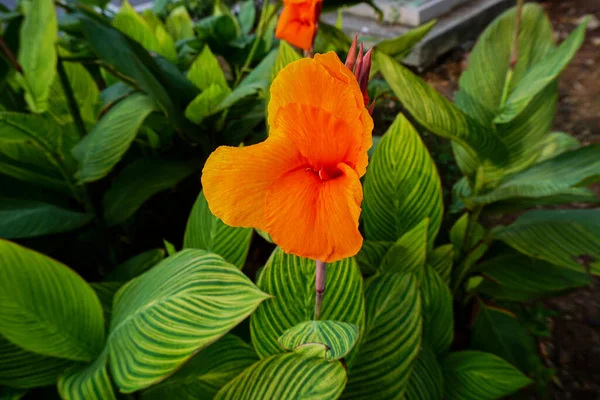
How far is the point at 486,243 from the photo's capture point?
1155mm

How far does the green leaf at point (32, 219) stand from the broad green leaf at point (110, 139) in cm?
9

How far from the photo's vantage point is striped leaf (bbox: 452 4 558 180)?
108cm

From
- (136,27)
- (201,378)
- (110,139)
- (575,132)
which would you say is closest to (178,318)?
(201,378)

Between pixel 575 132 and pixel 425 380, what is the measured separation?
159 cm

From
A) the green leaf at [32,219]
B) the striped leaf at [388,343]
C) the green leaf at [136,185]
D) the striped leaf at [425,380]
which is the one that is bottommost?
Result: the striped leaf at [425,380]

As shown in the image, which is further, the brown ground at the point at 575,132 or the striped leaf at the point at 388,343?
the brown ground at the point at 575,132

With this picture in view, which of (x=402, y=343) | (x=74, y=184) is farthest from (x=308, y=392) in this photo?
(x=74, y=184)

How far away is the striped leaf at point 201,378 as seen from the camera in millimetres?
792

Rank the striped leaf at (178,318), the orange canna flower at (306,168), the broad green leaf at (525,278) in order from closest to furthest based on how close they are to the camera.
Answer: the orange canna flower at (306,168) → the striped leaf at (178,318) → the broad green leaf at (525,278)

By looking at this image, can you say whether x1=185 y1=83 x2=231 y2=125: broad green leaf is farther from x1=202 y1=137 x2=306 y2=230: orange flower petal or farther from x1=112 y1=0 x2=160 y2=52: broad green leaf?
x1=202 y1=137 x2=306 y2=230: orange flower petal

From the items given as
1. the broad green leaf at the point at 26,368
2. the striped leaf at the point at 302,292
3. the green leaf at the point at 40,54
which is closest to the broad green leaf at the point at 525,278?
the striped leaf at the point at 302,292

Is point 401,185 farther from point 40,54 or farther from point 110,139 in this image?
point 40,54

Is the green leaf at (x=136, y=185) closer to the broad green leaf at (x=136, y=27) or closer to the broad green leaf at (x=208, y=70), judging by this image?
the broad green leaf at (x=208, y=70)

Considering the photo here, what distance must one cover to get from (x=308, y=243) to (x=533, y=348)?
0.97m
